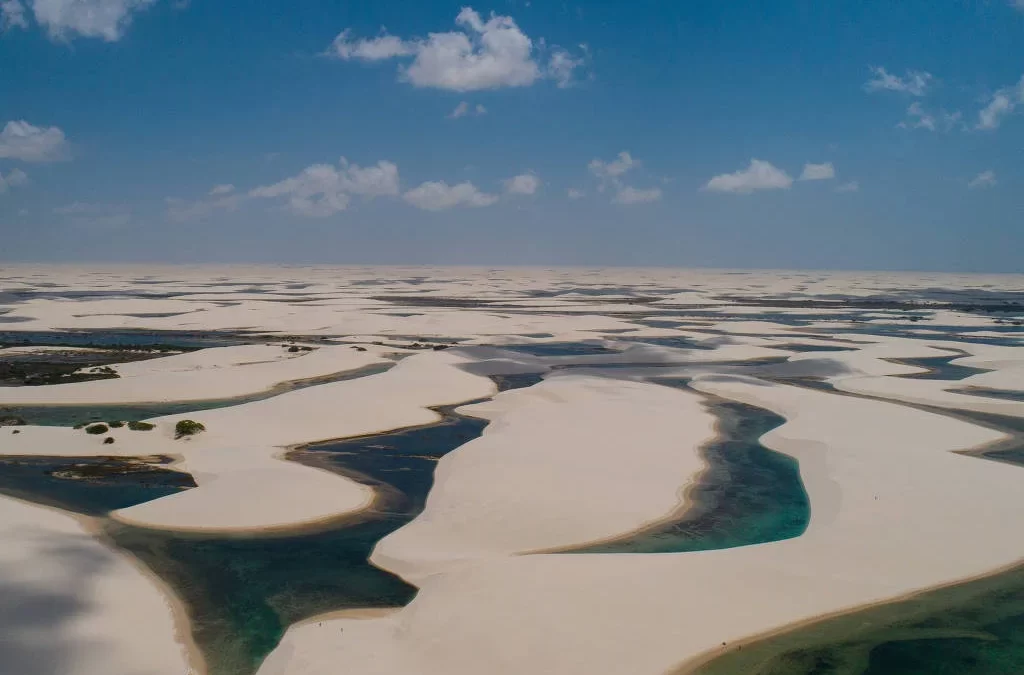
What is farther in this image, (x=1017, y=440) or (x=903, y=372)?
(x=903, y=372)

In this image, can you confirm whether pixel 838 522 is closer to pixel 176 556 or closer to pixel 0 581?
pixel 176 556

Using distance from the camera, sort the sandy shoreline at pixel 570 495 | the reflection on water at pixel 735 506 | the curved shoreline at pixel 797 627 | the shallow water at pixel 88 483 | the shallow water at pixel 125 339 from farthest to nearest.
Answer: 1. the shallow water at pixel 125 339
2. the shallow water at pixel 88 483
3. the reflection on water at pixel 735 506
4. the sandy shoreline at pixel 570 495
5. the curved shoreline at pixel 797 627

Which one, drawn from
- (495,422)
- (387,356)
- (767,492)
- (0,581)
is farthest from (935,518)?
(387,356)

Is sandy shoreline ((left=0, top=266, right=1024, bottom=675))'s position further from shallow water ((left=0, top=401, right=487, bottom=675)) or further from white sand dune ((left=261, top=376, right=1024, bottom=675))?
shallow water ((left=0, top=401, right=487, bottom=675))

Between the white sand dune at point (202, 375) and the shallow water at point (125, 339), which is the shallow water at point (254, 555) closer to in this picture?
the white sand dune at point (202, 375)

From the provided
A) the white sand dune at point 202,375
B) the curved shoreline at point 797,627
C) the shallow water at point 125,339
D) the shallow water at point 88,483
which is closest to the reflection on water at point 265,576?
the shallow water at point 88,483

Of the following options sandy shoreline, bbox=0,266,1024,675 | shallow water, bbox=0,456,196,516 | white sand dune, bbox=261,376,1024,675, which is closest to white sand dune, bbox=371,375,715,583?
sandy shoreline, bbox=0,266,1024,675
